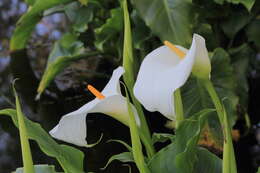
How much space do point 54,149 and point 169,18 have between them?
0.47 metres

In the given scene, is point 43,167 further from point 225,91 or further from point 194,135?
point 225,91

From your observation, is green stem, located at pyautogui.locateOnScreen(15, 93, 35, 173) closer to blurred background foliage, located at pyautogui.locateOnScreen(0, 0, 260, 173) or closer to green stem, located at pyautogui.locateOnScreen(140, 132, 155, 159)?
green stem, located at pyautogui.locateOnScreen(140, 132, 155, 159)

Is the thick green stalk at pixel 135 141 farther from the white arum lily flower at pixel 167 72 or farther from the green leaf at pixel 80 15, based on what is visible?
the green leaf at pixel 80 15

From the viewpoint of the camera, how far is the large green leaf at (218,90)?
91 centimetres

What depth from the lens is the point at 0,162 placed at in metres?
1.09

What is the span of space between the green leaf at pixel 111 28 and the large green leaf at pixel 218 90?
25cm

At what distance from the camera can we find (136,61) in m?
1.17

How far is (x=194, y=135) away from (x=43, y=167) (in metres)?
0.20

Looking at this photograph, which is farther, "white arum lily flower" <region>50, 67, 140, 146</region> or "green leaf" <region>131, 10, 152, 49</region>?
"green leaf" <region>131, 10, 152, 49</region>

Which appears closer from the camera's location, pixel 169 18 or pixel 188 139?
pixel 188 139

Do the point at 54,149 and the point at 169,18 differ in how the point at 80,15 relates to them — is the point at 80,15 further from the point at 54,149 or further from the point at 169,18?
the point at 54,149

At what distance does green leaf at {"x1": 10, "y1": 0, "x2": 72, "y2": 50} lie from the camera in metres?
1.13

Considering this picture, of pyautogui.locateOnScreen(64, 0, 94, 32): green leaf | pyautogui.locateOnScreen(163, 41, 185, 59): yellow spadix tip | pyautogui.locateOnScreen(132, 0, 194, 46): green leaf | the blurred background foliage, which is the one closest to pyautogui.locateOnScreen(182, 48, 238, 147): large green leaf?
the blurred background foliage

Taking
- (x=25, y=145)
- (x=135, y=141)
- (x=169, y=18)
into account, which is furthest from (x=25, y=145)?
(x=169, y=18)
